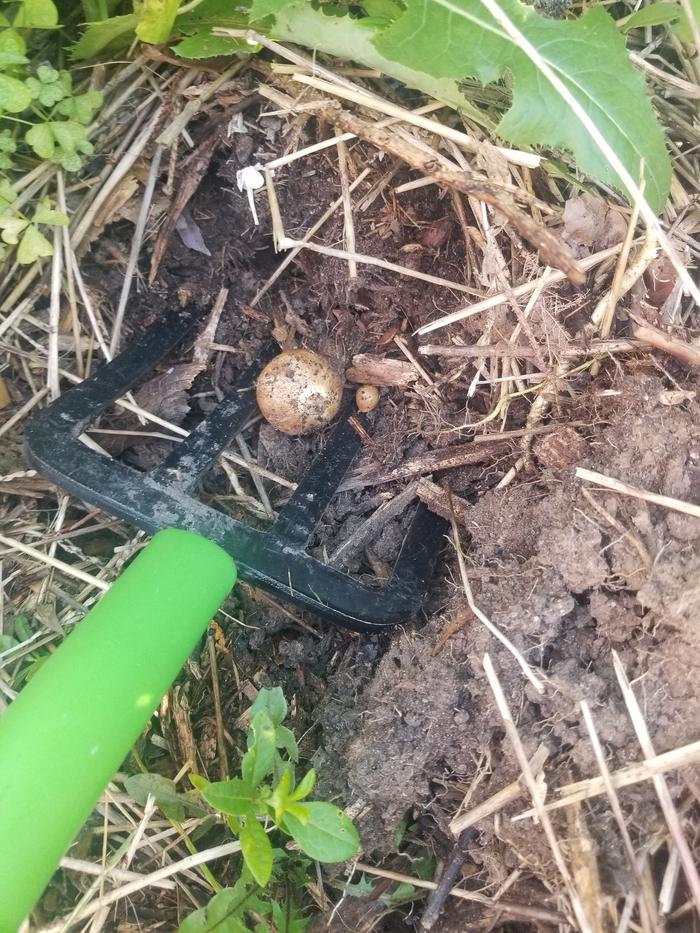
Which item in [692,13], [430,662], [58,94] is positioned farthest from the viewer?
[58,94]

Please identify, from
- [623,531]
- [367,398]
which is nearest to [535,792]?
[623,531]

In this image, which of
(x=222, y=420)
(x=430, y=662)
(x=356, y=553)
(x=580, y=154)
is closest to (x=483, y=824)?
(x=430, y=662)

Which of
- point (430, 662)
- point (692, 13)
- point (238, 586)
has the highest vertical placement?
point (692, 13)

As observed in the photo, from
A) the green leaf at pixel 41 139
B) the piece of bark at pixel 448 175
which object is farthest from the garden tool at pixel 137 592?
the piece of bark at pixel 448 175

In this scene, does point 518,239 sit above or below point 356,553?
above

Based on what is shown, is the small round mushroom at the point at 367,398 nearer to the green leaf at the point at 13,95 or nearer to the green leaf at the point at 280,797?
the green leaf at the point at 280,797

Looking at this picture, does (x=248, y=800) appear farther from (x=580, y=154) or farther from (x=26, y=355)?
(x=580, y=154)
